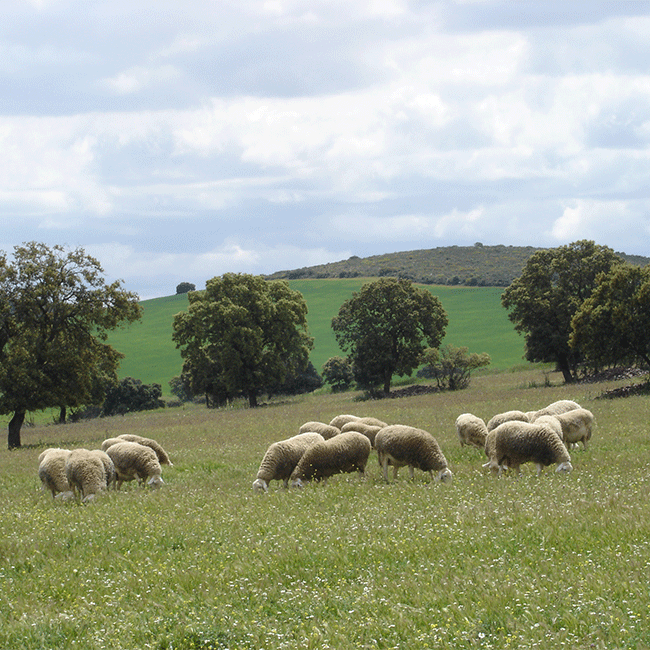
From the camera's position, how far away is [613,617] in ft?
20.6

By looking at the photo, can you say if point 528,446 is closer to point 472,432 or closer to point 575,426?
point 575,426

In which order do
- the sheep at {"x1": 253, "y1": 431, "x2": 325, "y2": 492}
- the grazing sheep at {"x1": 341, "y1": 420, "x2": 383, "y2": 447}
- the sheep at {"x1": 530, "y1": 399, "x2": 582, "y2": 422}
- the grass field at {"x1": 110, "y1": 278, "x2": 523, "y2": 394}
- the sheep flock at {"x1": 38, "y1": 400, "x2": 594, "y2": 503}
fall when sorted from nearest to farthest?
the sheep flock at {"x1": 38, "y1": 400, "x2": 594, "y2": 503} → the sheep at {"x1": 253, "y1": 431, "x2": 325, "y2": 492} → the grazing sheep at {"x1": 341, "y1": 420, "x2": 383, "y2": 447} → the sheep at {"x1": 530, "y1": 399, "x2": 582, "y2": 422} → the grass field at {"x1": 110, "y1": 278, "x2": 523, "y2": 394}

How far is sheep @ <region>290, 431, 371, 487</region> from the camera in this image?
15.7m

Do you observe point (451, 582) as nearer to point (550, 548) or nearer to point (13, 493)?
point (550, 548)

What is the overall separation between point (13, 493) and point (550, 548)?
1408cm

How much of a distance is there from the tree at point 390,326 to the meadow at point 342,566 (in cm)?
4391

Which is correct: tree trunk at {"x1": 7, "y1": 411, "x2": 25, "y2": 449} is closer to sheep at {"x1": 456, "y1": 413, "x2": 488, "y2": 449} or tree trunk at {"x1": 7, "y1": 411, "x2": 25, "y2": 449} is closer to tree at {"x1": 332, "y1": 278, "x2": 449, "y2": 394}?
sheep at {"x1": 456, "y1": 413, "x2": 488, "y2": 449}

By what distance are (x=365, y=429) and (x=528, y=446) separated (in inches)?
216

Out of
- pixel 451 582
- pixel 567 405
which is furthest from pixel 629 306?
pixel 451 582

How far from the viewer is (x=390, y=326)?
2361 inches

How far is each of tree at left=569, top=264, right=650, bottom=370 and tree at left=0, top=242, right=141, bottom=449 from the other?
2548 centimetres

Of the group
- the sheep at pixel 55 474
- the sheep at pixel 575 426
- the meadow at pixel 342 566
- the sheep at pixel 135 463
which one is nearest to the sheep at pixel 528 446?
the meadow at pixel 342 566

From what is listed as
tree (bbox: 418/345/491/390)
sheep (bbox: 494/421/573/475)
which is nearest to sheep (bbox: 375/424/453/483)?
sheep (bbox: 494/421/573/475)

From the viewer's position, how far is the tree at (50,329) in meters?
33.7
